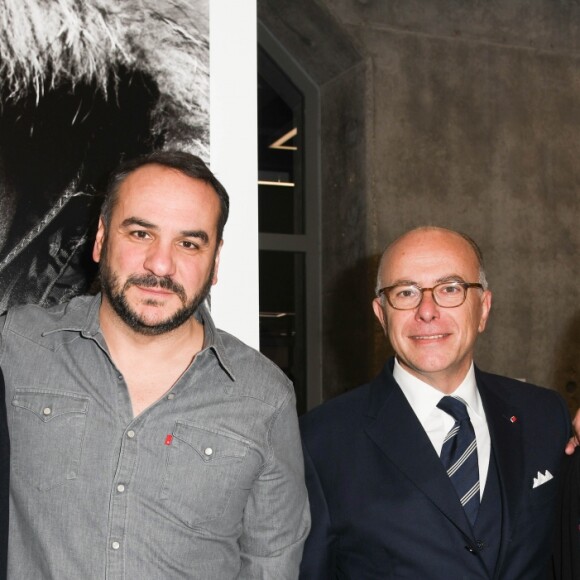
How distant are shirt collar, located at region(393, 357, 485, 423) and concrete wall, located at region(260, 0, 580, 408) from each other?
3.55 metres

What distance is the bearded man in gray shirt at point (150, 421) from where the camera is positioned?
2.00 metres

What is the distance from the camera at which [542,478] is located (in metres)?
2.45

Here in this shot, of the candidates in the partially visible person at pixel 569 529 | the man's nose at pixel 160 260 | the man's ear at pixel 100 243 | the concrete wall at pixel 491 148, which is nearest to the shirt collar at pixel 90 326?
the man's ear at pixel 100 243

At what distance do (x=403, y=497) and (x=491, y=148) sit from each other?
4791mm

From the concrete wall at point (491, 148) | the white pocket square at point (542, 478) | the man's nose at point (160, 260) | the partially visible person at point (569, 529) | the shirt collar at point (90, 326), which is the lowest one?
the partially visible person at point (569, 529)

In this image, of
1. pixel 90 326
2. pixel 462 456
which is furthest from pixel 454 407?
pixel 90 326

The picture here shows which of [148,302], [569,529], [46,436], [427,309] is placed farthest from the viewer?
[427,309]

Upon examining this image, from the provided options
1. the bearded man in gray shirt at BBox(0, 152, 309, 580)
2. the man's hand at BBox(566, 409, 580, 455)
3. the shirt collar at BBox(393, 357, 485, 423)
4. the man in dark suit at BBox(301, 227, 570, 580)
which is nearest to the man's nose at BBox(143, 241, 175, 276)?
the bearded man in gray shirt at BBox(0, 152, 309, 580)

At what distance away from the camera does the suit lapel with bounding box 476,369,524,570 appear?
2328mm

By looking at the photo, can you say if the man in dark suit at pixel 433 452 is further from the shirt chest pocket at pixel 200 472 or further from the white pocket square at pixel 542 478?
the shirt chest pocket at pixel 200 472

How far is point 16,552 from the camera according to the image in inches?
78.3

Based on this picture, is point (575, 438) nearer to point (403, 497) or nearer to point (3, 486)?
point (403, 497)

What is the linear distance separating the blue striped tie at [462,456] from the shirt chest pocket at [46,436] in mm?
1009

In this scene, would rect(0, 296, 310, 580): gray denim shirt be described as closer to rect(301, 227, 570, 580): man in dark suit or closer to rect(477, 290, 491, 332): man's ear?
rect(301, 227, 570, 580): man in dark suit
